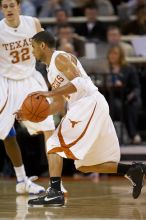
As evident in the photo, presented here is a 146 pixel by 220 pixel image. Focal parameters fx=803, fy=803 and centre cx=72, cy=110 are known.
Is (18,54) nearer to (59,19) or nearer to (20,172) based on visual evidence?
(20,172)

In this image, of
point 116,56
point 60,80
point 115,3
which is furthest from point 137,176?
point 115,3

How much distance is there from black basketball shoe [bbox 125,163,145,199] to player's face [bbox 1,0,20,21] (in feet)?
7.09

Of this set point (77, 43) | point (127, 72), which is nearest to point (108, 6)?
point (77, 43)

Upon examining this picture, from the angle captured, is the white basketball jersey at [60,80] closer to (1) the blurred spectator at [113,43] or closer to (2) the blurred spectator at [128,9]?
(1) the blurred spectator at [113,43]

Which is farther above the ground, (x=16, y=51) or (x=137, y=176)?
(x=16, y=51)

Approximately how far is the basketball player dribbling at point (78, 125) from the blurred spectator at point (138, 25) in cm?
546

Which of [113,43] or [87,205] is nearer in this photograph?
[87,205]

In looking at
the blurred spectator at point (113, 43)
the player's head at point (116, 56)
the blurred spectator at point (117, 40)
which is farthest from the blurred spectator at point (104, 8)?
the player's head at point (116, 56)

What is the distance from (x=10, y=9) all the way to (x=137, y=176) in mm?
2290

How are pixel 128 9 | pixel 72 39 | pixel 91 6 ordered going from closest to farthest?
1. pixel 72 39
2. pixel 91 6
3. pixel 128 9

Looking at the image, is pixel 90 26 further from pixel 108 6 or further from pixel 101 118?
pixel 101 118

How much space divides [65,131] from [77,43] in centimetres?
520

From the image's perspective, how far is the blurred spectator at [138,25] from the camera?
12.4 meters

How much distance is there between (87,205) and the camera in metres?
7.07
